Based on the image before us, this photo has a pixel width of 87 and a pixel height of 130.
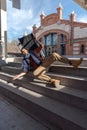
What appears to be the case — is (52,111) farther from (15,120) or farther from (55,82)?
(55,82)

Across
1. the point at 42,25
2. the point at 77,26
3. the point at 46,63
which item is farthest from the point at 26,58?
the point at 42,25

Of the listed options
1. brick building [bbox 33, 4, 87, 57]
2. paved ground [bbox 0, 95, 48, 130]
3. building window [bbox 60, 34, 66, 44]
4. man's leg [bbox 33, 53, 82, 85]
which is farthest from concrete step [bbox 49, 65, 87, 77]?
building window [bbox 60, 34, 66, 44]

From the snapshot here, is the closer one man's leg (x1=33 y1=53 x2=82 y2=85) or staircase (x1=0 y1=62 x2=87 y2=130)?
staircase (x1=0 y1=62 x2=87 y2=130)

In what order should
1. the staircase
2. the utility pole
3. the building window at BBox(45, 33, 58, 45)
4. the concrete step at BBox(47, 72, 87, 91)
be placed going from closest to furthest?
the staircase → the concrete step at BBox(47, 72, 87, 91) → the utility pole → the building window at BBox(45, 33, 58, 45)

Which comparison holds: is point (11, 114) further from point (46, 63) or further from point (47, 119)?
point (46, 63)

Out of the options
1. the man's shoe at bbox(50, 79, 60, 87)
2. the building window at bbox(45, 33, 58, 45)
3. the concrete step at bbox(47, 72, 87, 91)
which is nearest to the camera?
the concrete step at bbox(47, 72, 87, 91)

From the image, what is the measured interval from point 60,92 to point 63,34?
18263 mm

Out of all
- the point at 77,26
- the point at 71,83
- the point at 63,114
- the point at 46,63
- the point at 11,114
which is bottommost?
the point at 11,114

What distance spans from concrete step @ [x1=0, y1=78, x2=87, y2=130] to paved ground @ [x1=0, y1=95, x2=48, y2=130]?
152 millimetres

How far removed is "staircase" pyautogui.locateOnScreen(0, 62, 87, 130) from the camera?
8.00 feet

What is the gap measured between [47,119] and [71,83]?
2.89 ft

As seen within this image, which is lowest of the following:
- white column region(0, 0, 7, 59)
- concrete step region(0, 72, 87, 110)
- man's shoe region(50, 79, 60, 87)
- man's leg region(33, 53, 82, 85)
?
concrete step region(0, 72, 87, 110)

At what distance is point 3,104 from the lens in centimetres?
391

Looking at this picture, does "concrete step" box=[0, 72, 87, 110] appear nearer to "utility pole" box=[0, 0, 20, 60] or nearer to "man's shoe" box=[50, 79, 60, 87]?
"man's shoe" box=[50, 79, 60, 87]
